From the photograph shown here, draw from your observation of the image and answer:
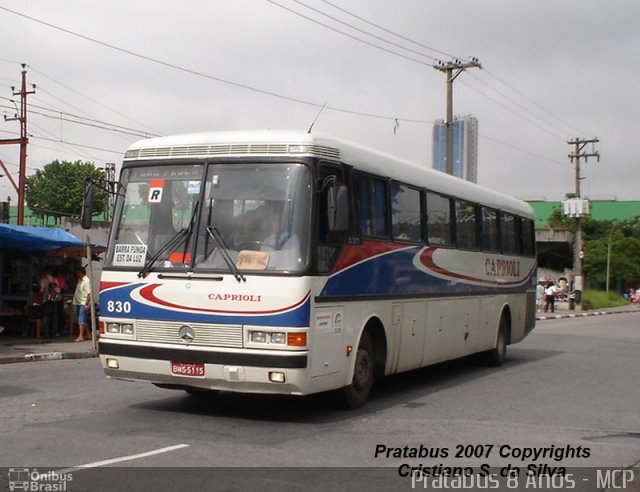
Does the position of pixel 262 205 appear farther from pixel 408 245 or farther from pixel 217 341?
pixel 408 245

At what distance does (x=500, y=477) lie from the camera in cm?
722

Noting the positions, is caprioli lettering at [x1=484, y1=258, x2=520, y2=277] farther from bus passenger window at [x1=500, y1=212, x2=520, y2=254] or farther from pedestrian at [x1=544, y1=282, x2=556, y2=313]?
pedestrian at [x1=544, y1=282, x2=556, y2=313]

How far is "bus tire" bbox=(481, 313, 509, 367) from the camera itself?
1633 centimetres

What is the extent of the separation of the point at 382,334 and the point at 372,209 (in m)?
1.63

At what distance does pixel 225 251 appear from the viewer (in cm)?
Result: 911

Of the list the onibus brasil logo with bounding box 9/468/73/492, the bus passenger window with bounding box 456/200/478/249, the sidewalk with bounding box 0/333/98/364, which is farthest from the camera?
the sidewalk with bounding box 0/333/98/364

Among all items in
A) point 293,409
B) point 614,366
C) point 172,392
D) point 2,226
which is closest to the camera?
point 293,409

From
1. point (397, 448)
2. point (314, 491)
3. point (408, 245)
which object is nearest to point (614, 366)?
point (408, 245)

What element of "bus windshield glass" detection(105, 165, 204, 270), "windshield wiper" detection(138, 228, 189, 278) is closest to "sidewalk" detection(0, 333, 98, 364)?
"bus windshield glass" detection(105, 165, 204, 270)

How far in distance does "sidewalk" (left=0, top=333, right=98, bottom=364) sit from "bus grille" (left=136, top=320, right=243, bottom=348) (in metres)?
7.16

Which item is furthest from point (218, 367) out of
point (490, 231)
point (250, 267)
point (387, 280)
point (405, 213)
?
point (490, 231)

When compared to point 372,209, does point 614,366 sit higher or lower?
lower

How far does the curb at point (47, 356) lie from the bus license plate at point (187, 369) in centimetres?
749

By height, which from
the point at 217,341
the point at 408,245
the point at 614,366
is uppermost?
the point at 408,245
